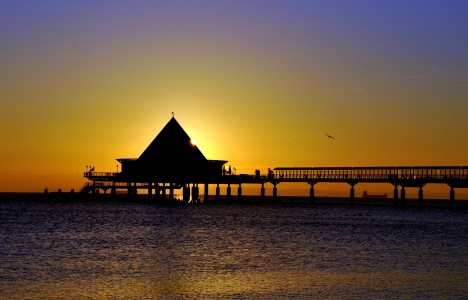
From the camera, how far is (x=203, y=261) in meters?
36.2

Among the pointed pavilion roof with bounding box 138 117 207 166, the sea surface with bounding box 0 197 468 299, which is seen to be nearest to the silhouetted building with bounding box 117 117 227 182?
the pointed pavilion roof with bounding box 138 117 207 166

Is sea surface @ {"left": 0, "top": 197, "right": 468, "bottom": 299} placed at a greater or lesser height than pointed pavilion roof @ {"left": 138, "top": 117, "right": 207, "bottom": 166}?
lesser

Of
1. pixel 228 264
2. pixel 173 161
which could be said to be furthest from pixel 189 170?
pixel 228 264

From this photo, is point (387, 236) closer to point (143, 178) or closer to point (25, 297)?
point (25, 297)

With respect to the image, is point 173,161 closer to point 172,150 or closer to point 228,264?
point 172,150

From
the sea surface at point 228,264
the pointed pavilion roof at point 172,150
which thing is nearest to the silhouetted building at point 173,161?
the pointed pavilion roof at point 172,150

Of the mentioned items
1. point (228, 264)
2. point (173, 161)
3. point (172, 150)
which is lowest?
point (228, 264)

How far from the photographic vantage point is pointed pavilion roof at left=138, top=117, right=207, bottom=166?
11481cm

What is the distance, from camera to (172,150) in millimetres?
115688

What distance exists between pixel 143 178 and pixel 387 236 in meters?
67.5

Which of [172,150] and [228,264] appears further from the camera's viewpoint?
[172,150]

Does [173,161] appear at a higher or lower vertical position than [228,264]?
higher

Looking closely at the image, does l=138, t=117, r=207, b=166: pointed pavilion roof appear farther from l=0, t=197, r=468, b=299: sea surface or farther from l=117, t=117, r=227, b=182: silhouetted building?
l=0, t=197, r=468, b=299: sea surface

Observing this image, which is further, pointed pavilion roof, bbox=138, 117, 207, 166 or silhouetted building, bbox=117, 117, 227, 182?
pointed pavilion roof, bbox=138, 117, 207, 166
